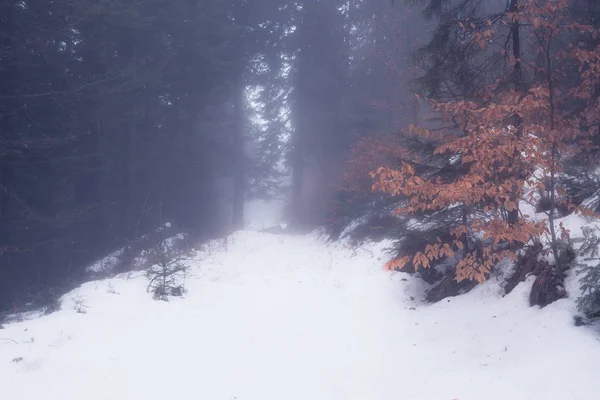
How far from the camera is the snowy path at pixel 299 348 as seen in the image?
483 cm

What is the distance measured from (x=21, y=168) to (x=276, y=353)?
1106 cm

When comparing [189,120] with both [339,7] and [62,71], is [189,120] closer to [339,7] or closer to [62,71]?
[62,71]

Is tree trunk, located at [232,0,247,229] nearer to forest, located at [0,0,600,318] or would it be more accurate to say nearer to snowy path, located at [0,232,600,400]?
forest, located at [0,0,600,318]

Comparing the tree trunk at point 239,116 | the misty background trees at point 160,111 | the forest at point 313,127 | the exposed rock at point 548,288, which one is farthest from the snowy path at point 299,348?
the tree trunk at point 239,116

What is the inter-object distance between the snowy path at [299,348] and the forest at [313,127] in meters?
0.71

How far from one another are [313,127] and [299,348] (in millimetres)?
21279

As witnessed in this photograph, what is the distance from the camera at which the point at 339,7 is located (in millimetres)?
26938

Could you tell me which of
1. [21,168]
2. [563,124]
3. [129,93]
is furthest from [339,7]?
[563,124]

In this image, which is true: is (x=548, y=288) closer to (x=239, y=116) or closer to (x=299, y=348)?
(x=299, y=348)

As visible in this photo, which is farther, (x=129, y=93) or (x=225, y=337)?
(x=129, y=93)

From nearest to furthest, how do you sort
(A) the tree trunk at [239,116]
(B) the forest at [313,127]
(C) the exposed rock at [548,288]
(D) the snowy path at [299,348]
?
(D) the snowy path at [299,348], (C) the exposed rock at [548,288], (B) the forest at [313,127], (A) the tree trunk at [239,116]

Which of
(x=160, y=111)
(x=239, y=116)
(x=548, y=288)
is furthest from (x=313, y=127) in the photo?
(x=548, y=288)

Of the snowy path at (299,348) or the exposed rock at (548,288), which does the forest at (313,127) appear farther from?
the snowy path at (299,348)

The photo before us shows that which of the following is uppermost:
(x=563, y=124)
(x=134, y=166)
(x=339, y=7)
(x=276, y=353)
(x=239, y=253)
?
(x=339, y=7)
